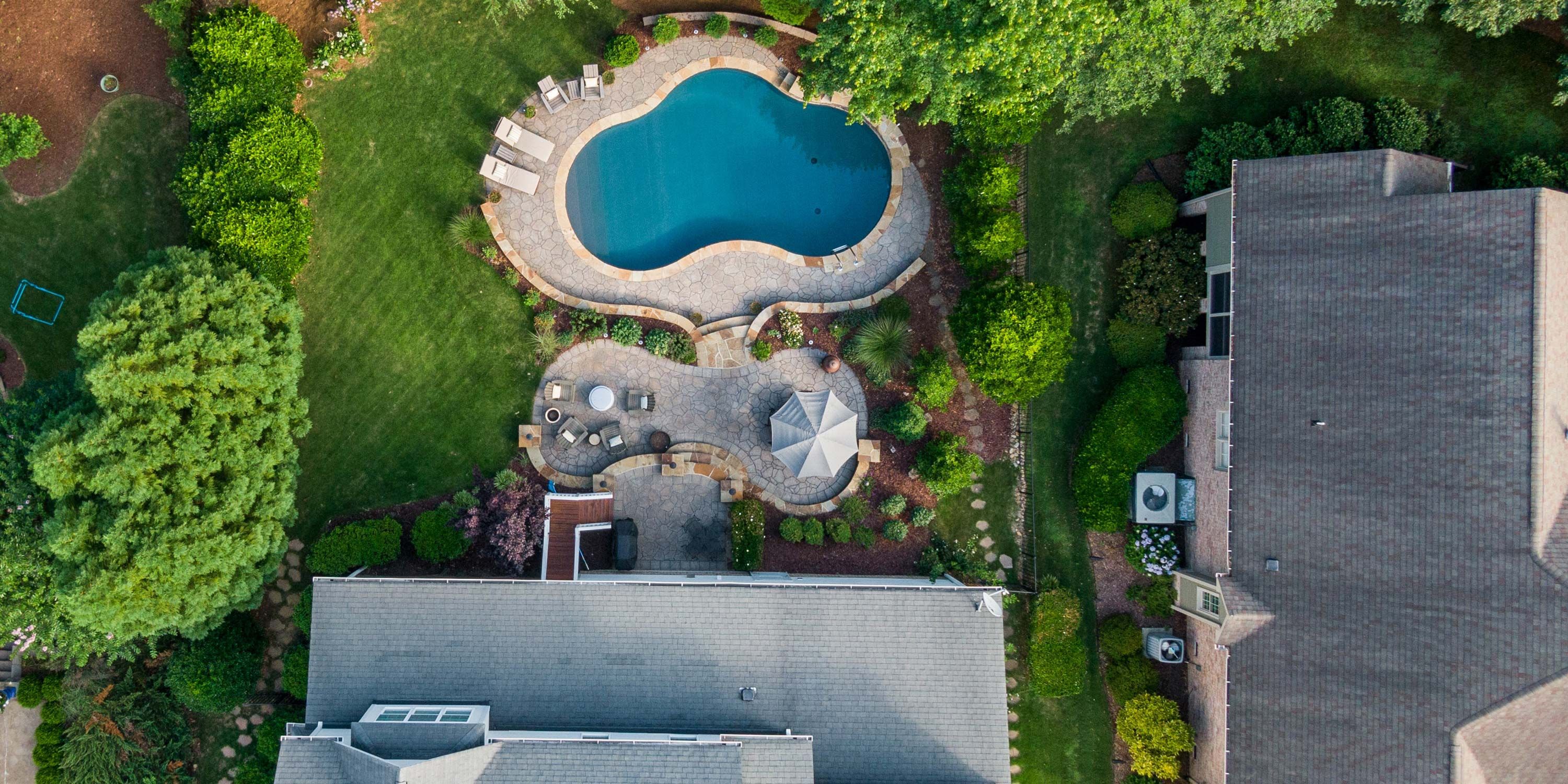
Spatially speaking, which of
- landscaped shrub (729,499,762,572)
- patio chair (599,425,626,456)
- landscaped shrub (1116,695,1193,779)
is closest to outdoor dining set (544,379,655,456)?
patio chair (599,425,626,456)

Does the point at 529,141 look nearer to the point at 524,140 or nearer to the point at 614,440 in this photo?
the point at 524,140

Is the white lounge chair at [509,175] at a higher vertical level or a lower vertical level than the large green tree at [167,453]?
higher

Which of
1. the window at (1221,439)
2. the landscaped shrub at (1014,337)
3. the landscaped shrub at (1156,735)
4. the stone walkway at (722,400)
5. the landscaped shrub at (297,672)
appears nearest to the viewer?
the landscaped shrub at (1014,337)

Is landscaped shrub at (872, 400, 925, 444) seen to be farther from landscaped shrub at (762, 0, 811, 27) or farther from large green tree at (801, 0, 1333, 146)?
landscaped shrub at (762, 0, 811, 27)

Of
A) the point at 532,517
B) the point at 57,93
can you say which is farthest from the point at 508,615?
the point at 57,93

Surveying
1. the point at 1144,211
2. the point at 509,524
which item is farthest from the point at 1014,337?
the point at 509,524

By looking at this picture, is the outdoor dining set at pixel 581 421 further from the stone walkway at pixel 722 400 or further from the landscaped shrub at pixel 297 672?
the landscaped shrub at pixel 297 672

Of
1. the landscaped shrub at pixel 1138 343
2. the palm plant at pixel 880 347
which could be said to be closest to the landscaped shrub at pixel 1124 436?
the landscaped shrub at pixel 1138 343
